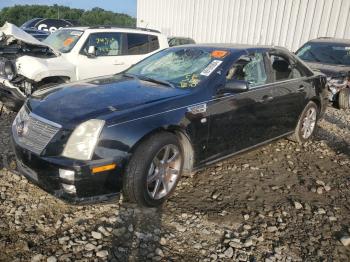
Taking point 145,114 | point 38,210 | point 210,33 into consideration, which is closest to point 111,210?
point 38,210

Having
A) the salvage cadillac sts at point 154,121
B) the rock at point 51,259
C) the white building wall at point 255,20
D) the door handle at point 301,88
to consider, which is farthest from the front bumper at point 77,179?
the white building wall at point 255,20

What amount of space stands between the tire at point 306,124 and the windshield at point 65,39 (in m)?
4.45

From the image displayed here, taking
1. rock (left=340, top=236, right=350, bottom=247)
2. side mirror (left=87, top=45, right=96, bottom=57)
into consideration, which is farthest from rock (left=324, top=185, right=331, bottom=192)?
side mirror (left=87, top=45, right=96, bottom=57)

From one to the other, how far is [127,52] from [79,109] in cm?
474

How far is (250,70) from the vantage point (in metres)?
4.47

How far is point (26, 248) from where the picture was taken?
282 cm

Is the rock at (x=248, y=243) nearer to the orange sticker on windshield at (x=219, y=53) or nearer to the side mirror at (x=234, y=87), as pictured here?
the side mirror at (x=234, y=87)

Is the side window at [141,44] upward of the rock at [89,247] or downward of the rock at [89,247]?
upward

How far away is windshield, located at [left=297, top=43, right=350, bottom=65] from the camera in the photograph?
8.92m

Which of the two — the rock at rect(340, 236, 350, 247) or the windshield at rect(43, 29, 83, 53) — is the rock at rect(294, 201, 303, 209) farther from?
the windshield at rect(43, 29, 83, 53)

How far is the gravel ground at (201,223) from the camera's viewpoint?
2916 millimetres

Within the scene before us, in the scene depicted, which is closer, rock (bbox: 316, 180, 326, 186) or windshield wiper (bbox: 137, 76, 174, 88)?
windshield wiper (bbox: 137, 76, 174, 88)

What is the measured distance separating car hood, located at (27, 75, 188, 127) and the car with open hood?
570 centimetres

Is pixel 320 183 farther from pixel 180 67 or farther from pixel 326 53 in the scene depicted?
pixel 326 53
